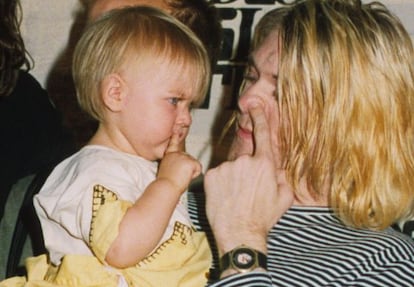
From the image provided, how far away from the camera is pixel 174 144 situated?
1.49m

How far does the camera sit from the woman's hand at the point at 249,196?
4.73 ft

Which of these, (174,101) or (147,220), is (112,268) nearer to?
(147,220)

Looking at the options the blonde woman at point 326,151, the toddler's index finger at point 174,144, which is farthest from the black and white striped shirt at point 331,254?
the toddler's index finger at point 174,144

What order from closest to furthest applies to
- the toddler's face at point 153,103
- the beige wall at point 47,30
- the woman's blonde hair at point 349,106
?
the toddler's face at point 153,103
the woman's blonde hair at point 349,106
the beige wall at point 47,30

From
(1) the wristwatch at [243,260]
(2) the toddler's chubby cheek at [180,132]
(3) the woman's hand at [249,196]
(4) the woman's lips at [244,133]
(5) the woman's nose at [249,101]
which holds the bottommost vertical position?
(1) the wristwatch at [243,260]

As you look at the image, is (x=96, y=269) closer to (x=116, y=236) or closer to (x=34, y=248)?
(x=116, y=236)

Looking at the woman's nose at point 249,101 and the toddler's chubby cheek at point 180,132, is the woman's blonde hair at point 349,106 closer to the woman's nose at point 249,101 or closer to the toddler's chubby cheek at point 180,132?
the woman's nose at point 249,101

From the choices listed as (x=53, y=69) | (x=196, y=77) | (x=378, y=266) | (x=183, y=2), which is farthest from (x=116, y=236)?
(x=53, y=69)

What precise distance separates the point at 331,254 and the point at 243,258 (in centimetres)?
19

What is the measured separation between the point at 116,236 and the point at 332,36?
58 cm

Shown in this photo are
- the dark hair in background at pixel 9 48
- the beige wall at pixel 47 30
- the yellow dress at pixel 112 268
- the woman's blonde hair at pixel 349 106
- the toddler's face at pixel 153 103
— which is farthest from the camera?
the beige wall at pixel 47 30

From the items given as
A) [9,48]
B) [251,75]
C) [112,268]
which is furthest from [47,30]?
[112,268]

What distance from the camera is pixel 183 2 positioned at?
1923 millimetres

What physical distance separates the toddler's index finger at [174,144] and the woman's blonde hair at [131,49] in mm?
76
